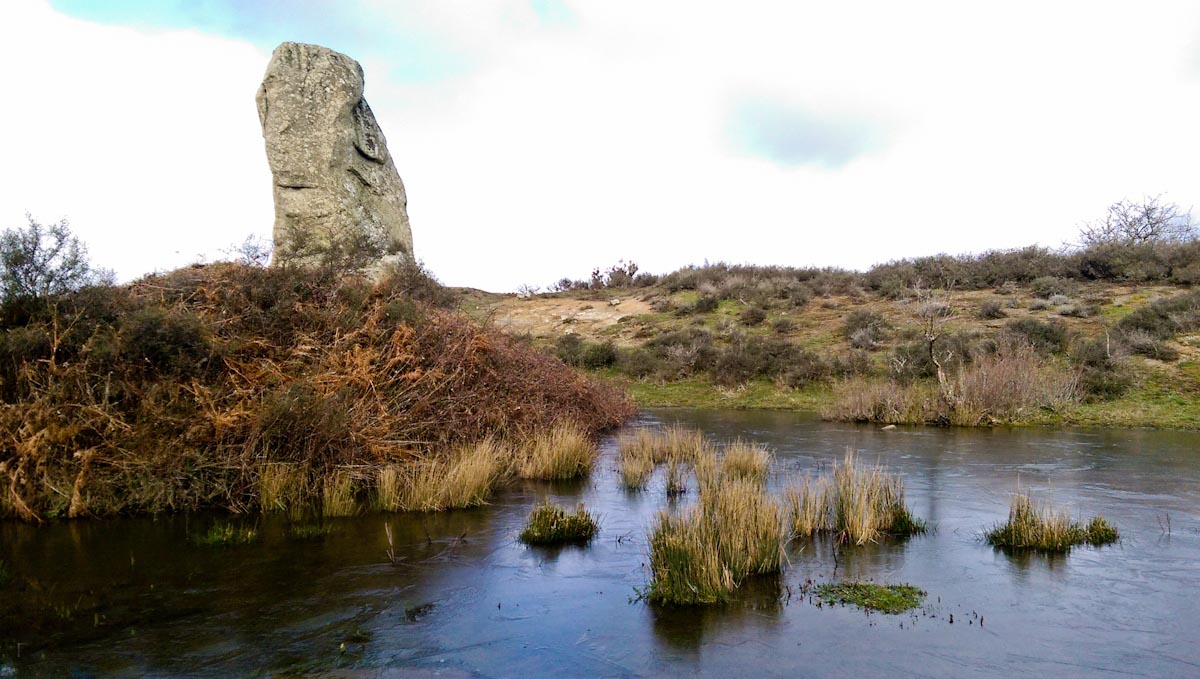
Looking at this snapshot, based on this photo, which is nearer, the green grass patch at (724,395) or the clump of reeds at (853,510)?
the clump of reeds at (853,510)

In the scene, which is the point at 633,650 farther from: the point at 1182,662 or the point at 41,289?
the point at 41,289

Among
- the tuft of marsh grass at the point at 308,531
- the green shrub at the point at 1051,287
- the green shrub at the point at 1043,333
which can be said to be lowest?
the tuft of marsh grass at the point at 308,531

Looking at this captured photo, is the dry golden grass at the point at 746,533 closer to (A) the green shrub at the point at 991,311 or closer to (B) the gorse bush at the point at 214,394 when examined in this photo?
(B) the gorse bush at the point at 214,394

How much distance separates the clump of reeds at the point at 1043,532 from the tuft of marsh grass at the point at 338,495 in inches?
283

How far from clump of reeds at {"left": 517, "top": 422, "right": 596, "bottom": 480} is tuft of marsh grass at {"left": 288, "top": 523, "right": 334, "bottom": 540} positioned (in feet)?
12.6

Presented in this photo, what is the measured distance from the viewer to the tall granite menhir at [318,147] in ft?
51.6

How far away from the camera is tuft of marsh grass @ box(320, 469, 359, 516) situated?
9.27 m

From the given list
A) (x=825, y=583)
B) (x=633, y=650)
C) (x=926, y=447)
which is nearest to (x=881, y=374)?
(x=926, y=447)

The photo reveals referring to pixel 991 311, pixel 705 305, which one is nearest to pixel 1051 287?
pixel 991 311

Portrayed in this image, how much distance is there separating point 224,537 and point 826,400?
18.5 meters

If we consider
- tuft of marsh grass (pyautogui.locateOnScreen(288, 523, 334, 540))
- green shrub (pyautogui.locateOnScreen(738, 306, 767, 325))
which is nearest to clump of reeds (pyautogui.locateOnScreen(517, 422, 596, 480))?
tuft of marsh grass (pyautogui.locateOnScreen(288, 523, 334, 540))

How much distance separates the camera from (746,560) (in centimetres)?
709

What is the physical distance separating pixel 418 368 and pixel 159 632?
621 cm

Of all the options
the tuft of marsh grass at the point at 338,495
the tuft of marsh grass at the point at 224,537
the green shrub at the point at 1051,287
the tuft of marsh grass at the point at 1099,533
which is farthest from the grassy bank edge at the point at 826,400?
the tuft of marsh grass at the point at 224,537
